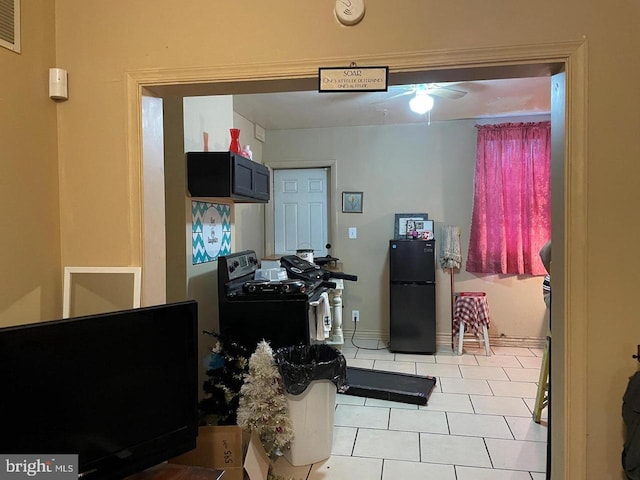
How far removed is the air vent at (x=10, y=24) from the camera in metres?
1.47

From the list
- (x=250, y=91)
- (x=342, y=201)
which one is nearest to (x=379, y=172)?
(x=342, y=201)

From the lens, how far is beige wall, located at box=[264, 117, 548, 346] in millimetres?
4777

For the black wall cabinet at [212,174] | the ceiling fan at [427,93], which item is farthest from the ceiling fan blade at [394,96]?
the black wall cabinet at [212,174]

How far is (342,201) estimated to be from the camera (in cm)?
503

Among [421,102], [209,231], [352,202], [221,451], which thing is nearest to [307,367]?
[221,451]

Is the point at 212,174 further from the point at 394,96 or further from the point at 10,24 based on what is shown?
the point at 394,96

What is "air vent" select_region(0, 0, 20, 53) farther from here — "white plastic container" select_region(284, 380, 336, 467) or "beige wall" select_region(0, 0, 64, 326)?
"white plastic container" select_region(284, 380, 336, 467)

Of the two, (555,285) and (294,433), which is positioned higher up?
(555,285)

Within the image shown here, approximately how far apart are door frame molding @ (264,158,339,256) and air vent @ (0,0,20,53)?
363 centimetres

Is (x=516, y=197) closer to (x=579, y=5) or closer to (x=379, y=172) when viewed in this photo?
(x=379, y=172)

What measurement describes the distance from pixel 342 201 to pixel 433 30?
3.53 meters

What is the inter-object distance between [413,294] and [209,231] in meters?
2.36

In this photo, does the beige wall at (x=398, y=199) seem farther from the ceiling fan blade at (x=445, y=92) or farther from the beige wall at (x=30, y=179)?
the beige wall at (x=30, y=179)

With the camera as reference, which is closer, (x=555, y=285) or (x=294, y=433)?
(x=555, y=285)
